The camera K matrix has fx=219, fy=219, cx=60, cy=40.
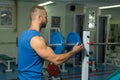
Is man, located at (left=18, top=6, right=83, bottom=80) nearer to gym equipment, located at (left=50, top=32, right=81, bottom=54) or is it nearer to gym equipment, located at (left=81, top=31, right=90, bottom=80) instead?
gym equipment, located at (left=81, top=31, right=90, bottom=80)

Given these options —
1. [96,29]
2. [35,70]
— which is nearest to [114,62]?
[96,29]

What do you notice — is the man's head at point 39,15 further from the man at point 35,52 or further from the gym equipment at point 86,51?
the gym equipment at point 86,51

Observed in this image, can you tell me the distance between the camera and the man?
1.85 metres

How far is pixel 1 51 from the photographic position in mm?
8102

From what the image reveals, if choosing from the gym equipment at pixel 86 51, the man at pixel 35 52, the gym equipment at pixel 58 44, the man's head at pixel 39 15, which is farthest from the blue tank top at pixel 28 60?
the gym equipment at pixel 58 44

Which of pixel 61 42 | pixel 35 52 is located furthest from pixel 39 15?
pixel 61 42

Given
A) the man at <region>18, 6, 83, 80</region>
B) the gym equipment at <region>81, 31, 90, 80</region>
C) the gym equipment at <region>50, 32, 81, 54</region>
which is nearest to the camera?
the man at <region>18, 6, 83, 80</region>

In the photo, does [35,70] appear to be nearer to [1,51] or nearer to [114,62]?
[1,51]

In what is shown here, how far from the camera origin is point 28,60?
6.35 ft

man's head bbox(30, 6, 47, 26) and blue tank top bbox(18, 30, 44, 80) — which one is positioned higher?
man's head bbox(30, 6, 47, 26)

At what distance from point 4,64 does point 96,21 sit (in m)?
3.97

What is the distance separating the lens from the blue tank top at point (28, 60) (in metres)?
1.89

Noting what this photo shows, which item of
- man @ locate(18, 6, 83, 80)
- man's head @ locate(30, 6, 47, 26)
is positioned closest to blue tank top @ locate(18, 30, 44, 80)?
man @ locate(18, 6, 83, 80)

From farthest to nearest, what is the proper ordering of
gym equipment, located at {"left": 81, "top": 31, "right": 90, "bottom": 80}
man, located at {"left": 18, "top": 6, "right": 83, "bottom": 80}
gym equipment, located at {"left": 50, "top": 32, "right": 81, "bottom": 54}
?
gym equipment, located at {"left": 50, "top": 32, "right": 81, "bottom": 54} → gym equipment, located at {"left": 81, "top": 31, "right": 90, "bottom": 80} → man, located at {"left": 18, "top": 6, "right": 83, "bottom": 80}
